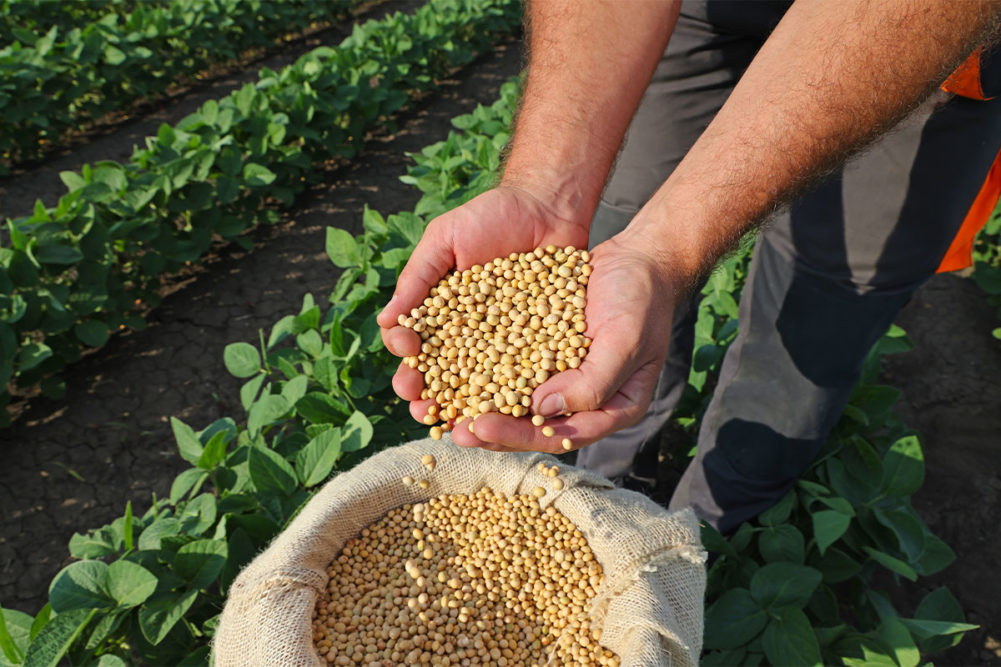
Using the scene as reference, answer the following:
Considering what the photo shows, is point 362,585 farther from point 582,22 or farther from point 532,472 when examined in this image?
point 582,22

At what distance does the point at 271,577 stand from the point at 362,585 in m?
0.28

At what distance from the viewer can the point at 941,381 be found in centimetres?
363

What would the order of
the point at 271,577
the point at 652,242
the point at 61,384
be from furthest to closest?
the point at 61,384 < the point at 652,242 < the point at 271,577

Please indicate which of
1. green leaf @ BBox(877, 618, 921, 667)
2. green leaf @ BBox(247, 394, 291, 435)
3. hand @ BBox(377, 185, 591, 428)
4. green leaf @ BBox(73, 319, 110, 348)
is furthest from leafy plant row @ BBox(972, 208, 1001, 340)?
green leaf @ BBox(73, 319, 110, 348)

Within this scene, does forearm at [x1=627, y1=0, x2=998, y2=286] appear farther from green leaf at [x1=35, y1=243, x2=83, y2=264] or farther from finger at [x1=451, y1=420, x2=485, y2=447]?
green leaf at [x1=35, y1=243, x2=83, y2=264]

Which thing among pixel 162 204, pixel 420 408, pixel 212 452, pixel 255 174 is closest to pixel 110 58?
pixel 255 174

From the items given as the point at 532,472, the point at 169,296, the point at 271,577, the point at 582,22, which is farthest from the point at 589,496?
the point at 169,296

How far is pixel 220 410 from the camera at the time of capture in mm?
3555

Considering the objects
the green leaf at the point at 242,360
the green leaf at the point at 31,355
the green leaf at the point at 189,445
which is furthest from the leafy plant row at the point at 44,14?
the green leaf at the point at 189,445

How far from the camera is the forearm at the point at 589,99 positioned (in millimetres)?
1879

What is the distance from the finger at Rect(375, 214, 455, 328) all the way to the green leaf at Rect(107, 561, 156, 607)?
832 mm

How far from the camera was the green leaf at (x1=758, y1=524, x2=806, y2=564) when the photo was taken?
214 centimetres

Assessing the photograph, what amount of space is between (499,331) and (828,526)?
3.76 feet

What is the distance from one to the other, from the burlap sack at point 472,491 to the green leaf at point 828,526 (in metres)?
0.50
